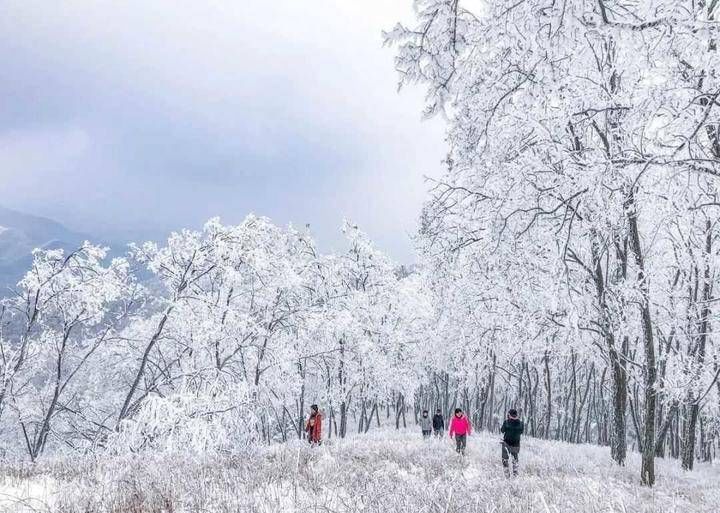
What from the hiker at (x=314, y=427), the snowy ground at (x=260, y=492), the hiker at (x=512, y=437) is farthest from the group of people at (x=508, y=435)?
the hiker at (x=314, y=427)

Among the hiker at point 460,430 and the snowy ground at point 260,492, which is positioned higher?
the snowy ground at point 260,492

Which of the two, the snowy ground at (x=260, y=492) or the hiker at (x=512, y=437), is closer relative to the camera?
the snowy ground at (x=260, y=492)

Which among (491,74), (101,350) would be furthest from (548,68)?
(101,350)

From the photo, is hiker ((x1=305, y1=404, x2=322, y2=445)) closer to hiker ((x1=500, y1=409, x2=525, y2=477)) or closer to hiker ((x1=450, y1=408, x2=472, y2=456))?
hiker ((x1=450, y1=408, x2=472, y2=456))

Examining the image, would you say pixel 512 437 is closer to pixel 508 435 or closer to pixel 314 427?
pixel 508 435

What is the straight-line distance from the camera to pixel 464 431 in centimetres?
1411

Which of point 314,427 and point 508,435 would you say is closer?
point 508,435

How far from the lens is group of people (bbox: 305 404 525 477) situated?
38.1 ft

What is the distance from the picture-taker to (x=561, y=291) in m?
8.43

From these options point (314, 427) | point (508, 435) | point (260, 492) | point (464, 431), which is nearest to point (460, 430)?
point (464, 431)

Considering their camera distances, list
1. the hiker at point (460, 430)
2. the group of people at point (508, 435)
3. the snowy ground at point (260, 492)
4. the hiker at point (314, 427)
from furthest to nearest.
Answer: the hiker at point (314, 427) < the hiker at point (460, 430) < the group of people at point (508, 435) < the snowy ground at point (260, 492)

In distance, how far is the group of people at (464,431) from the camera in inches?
457

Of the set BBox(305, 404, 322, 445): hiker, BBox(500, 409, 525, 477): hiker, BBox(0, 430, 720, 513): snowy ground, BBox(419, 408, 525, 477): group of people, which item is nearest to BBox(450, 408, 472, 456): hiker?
BBox(419, 408, 525, 477): group of people

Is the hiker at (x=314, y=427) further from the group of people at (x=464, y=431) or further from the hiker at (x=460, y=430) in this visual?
the hiker at (x=460, y=430)
